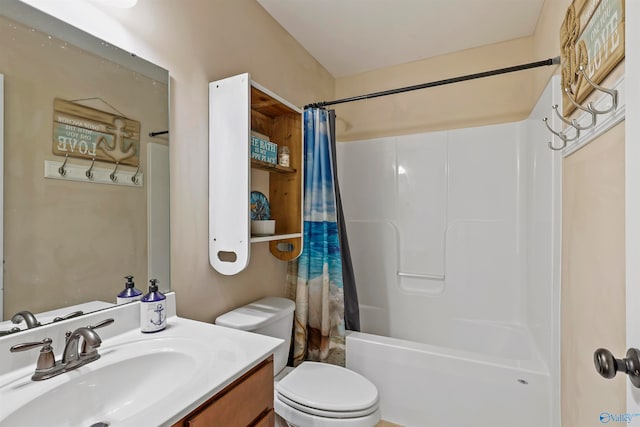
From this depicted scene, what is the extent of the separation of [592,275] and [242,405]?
1142 mm

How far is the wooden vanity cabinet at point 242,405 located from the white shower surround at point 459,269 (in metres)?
0.98

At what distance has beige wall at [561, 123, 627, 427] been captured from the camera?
842 mm

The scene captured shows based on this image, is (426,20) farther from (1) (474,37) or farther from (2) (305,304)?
(2) (305,304)

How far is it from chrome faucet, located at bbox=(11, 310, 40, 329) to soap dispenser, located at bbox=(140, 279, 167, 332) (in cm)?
27

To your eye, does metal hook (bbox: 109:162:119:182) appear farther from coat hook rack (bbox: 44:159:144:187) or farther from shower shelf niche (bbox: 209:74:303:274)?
shower shelf niche (bbox: 209:74:303:274)

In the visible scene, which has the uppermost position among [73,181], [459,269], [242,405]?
[73,181]

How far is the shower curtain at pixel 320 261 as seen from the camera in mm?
1879

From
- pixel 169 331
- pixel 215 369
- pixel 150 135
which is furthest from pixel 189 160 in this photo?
pixel 215 369

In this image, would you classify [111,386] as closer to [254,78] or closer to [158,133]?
[158,133]

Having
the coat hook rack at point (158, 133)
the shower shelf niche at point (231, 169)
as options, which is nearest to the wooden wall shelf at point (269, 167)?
the shower shelf niche at point (231, 169)

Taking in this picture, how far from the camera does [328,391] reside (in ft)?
4.60

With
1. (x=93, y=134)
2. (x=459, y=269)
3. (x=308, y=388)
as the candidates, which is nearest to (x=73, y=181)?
(x=93, y=134)

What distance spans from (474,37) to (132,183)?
2.26 meters

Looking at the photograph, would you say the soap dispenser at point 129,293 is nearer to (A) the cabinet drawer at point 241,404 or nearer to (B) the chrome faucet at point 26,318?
(B) the chrome faucet at point 26,318
